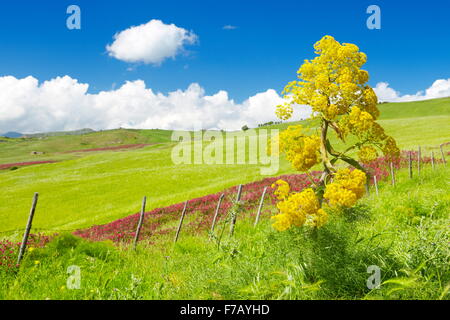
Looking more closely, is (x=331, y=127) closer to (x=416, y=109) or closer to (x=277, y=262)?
(x=277, y=262)

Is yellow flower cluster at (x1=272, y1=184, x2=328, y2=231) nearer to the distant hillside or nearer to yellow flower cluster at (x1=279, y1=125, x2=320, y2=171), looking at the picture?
yellow flower cluster at (x1=279, y1=125, x2=320, y2=171)

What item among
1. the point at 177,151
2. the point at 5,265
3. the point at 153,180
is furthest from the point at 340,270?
the point at 177,151

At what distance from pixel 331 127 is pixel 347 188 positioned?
1.00 metres

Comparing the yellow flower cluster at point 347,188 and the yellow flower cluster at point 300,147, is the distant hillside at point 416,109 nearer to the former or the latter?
the yellow flower cluster at point 300,147

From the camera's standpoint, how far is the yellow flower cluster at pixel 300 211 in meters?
4.04

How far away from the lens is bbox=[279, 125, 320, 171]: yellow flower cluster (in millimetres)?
4492

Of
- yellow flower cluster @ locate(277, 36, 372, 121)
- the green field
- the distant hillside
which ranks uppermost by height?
the distant hillside

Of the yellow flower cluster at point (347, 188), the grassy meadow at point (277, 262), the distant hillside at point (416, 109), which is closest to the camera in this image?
the yellow flower cluster at point (347, 188)

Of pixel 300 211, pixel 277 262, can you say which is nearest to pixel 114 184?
pixel 277 262

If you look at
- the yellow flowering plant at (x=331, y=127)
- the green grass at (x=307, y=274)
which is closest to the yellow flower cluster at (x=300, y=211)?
the yellow flowering plant at (x=331, y=127)

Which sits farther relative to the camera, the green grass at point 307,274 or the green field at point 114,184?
the green field at point 114,184

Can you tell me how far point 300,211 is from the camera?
13.3 feet

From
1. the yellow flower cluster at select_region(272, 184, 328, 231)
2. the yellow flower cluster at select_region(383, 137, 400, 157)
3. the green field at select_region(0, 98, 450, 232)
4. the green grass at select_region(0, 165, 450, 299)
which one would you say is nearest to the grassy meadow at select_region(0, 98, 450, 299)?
the green grass at select_region(0, 165, 450, 299)
